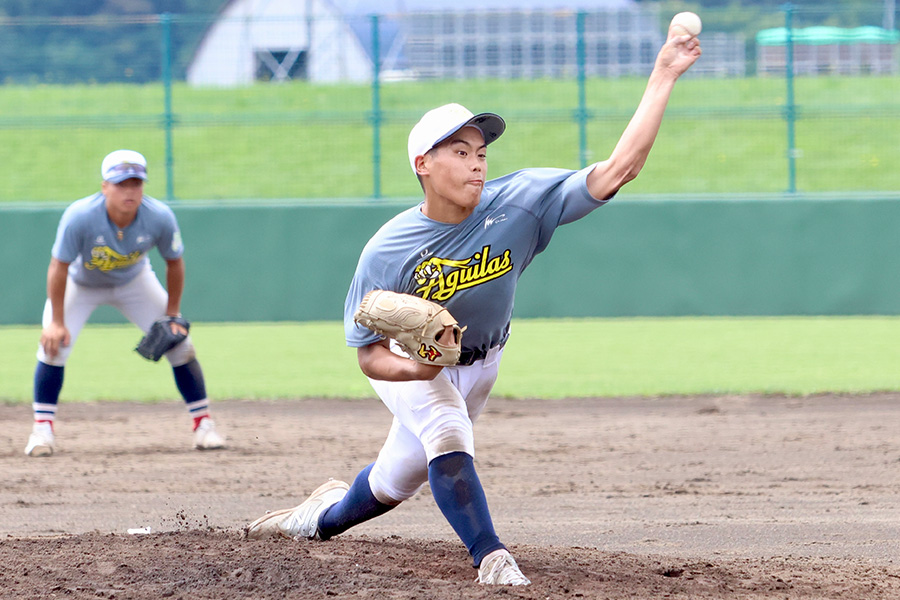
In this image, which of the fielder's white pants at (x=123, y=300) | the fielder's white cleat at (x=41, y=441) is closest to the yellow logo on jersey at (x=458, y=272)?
the fielder's white pants at (x=123, y=300)

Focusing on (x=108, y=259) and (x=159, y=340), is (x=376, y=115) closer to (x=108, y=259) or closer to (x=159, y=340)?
(x=108, y=259)

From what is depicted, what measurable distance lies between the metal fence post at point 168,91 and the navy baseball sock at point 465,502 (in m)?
10.3

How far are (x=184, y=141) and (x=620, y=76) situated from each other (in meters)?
6.29

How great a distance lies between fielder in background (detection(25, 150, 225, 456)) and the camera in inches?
266

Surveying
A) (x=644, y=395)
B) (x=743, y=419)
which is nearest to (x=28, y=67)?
(x=644, y=395)

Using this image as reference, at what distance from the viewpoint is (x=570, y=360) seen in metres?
10.7

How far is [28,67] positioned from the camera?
1528 centimetres

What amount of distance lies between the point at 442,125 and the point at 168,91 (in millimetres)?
10621

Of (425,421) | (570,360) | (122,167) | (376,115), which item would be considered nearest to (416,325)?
(425,421)

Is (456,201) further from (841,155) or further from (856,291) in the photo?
(841,155)

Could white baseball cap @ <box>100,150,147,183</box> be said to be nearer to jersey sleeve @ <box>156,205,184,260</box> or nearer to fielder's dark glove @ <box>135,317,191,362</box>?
jersey sleeve @ <box>156,205,184,260</box>

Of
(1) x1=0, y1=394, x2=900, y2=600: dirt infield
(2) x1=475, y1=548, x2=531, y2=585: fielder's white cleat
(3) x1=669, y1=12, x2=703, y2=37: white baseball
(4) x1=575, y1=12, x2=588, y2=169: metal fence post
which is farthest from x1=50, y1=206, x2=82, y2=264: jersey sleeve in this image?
(4) x1=575, y1=12, x2=588, y2=169: metal fence post

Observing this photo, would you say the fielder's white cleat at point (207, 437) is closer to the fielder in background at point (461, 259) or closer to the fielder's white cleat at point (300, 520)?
the fielder's white cleat at point (300, 520)

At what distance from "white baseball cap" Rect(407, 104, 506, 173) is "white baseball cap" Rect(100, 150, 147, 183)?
3.31 meters
